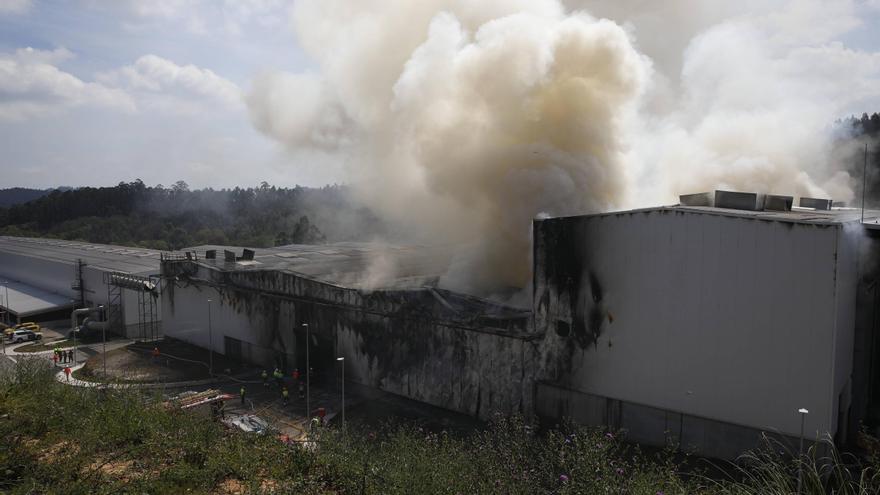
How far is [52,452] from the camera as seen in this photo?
406 inches

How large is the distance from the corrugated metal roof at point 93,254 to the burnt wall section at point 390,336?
55.1ft

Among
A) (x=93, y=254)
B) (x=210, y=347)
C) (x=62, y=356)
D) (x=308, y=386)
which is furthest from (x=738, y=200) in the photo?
(x=93, y=254)

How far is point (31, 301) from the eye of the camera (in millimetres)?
45375

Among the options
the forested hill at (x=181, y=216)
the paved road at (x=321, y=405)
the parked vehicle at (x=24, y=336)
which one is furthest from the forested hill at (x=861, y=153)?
the parked vehicle at (x=24, y=336)

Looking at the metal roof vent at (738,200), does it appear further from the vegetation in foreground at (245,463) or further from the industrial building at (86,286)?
the industrial building at (86,286)

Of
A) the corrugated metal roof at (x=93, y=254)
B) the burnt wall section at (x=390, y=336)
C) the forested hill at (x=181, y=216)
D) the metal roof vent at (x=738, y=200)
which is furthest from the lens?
the forested hill at (x=181, y=216)

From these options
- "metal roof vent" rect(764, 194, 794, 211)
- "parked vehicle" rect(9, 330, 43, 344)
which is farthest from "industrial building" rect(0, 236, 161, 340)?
"metal roof vent" rect(764, 194, 794, 211)

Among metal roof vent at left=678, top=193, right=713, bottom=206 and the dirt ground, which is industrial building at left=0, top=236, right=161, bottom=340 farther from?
metal roof vent at left=678, top=193, right=713, bottom=206

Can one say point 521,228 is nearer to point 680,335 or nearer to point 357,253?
point 680,335

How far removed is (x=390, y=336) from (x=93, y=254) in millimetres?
43957

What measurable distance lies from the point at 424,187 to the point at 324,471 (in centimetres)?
2105

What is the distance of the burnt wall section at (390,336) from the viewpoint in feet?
62.9

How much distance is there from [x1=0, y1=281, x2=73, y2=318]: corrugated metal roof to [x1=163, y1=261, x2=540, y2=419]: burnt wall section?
20.8m

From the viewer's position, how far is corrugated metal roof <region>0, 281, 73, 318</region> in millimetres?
42875
